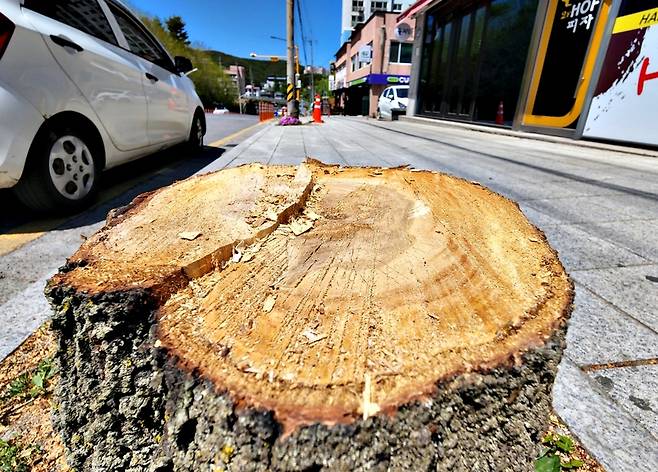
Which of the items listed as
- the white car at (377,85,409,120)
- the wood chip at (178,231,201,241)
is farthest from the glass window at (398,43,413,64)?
the wood chip at (178,231,201,241)

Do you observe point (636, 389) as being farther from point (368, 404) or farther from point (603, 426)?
point (368, 404)

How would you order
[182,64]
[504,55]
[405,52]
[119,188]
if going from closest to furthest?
[119,188]
[182,64]
[504,55]
[405,52]

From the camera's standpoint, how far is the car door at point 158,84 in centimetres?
312

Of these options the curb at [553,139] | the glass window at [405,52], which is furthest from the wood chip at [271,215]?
the glass window at [405,52]

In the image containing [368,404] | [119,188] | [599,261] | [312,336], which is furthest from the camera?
[119,188]

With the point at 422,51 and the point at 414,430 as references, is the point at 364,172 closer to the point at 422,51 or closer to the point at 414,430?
the point at 414,430

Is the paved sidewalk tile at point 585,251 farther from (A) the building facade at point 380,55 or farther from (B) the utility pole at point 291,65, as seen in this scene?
(A) the building facade at point 380,55

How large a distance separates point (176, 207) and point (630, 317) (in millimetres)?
1780

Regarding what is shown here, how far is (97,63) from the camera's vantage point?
2.42 metres

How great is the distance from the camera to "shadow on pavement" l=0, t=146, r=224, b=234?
85.5 inches

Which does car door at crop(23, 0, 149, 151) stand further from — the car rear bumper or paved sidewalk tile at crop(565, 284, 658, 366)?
paved sidewalk tile at crop(565, 284, 658, 366)

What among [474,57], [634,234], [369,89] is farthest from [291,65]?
[369,89]

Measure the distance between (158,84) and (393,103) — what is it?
14792 millimetres

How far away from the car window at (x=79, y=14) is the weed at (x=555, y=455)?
3.20 m
